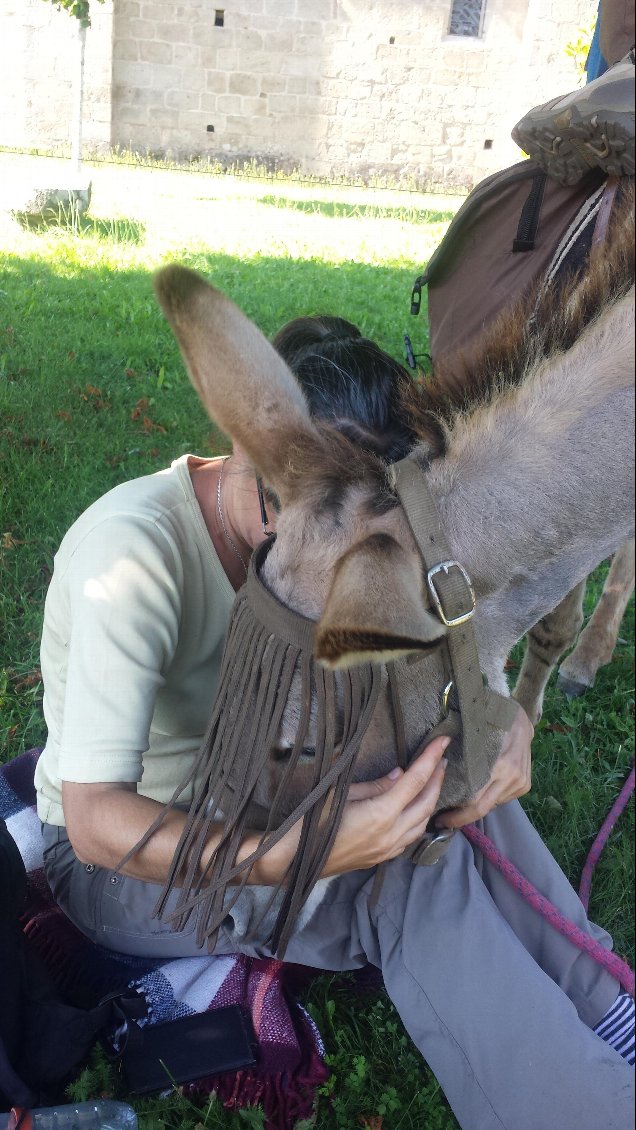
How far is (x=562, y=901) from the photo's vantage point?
2.25m

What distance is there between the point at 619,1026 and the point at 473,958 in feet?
1.39

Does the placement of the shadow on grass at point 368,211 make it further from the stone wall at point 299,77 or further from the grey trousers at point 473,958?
the grey trousers at point 473,958

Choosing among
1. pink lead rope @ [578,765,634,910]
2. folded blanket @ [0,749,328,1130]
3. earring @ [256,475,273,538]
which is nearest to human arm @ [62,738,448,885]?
earring @ [256,475,273,538]

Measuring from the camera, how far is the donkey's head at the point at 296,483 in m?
1.47

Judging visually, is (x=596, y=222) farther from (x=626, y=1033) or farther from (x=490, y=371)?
(x=626, y=1033)

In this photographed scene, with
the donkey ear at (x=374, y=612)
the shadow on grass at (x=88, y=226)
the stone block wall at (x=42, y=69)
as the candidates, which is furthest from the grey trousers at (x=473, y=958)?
the shadow on grass at (x=88, y=226)

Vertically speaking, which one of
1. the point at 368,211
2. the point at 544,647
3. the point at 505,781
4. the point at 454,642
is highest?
the point at 368,211

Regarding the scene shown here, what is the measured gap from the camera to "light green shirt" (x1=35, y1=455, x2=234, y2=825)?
1841 mm

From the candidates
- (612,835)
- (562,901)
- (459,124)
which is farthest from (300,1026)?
(459,124)

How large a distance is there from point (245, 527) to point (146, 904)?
109 centimetres

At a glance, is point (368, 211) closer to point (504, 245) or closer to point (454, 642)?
point (504, 245)

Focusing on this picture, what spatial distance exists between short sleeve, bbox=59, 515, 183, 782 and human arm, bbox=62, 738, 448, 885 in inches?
2.5

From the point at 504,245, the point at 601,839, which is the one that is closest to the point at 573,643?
the point at 601,839

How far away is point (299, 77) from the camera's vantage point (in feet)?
22.1
